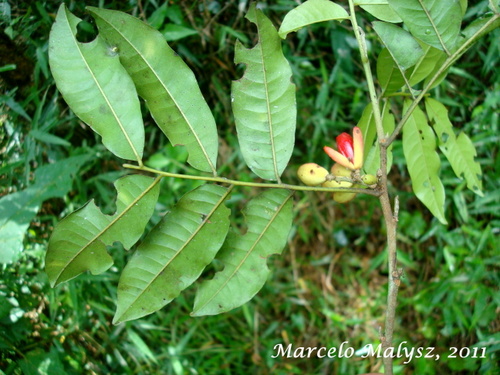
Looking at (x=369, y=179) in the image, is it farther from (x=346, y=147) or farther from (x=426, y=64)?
(x=426, y=64)

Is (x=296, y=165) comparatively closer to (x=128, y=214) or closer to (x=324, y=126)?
(x=324, y=126)

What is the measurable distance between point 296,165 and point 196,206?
52.0 inches

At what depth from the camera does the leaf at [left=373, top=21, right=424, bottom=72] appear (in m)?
1.18

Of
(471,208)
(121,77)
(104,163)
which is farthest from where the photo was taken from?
(471,208)

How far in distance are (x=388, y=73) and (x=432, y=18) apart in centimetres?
18

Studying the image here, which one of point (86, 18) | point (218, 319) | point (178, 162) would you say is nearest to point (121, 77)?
point (86, 18)

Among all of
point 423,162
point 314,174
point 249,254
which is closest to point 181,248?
point 249,254

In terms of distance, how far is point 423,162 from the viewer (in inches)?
59.3

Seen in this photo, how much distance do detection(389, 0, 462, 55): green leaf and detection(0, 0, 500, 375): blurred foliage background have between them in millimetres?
1033

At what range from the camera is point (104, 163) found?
221cm

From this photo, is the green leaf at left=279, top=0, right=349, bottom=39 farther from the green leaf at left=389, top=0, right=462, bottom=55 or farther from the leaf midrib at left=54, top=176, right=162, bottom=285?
the leaf midrib at left=54, top=176, right=162, bottom=285

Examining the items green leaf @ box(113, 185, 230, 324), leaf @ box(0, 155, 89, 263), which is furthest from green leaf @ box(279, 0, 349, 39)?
leaf @ box(0, 155, 89, 263)

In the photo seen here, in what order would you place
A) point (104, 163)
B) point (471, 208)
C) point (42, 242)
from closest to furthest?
point (42, 242) → point (104, 163) → point (471, 208)

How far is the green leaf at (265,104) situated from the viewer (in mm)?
1193
